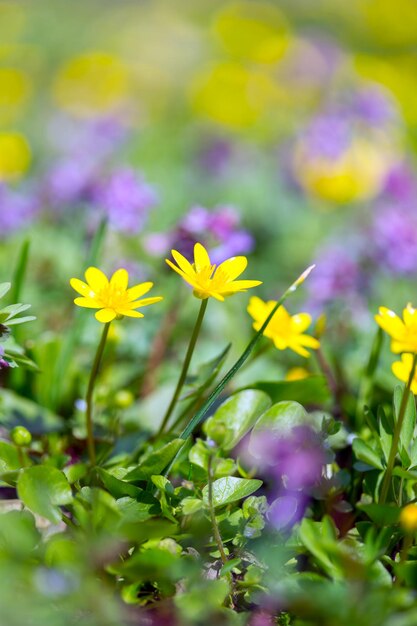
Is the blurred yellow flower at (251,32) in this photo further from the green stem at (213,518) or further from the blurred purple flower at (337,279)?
the green stem at (213,518)

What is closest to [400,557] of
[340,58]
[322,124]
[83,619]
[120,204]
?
[83,619]

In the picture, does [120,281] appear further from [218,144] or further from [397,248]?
[218,144]

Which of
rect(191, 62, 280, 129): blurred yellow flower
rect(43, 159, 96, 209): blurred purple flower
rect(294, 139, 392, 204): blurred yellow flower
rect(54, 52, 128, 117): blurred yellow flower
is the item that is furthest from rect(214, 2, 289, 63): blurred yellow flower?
rect(43, 159, 96, 209): blurred purple flower

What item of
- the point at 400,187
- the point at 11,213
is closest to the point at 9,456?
the point at 11,213

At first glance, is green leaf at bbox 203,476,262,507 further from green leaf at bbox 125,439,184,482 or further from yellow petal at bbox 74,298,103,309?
yellow petal at bbox 74,298,103,309

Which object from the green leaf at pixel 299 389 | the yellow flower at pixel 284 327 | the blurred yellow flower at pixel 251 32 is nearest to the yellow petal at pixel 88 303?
the yellow flower at pixel 284 327

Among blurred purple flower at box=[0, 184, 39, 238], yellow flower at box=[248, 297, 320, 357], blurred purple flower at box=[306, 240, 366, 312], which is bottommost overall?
blurred purple flower at box=[0, 184, 39, 238]
